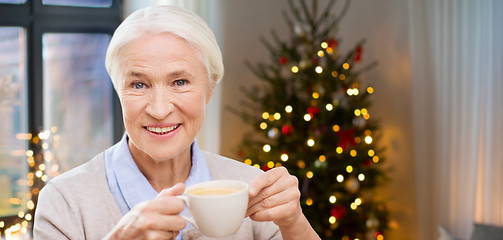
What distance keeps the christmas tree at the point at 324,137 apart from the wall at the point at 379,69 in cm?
51

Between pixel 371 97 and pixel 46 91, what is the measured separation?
242 cm

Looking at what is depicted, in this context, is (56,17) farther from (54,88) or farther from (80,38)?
(54,88)

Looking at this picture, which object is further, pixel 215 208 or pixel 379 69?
pixel 379 69

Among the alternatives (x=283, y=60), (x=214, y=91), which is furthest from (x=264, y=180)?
(x=214, y=91)

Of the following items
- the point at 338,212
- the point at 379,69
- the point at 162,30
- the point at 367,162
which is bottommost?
the point at 338,212

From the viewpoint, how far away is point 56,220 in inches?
44.6

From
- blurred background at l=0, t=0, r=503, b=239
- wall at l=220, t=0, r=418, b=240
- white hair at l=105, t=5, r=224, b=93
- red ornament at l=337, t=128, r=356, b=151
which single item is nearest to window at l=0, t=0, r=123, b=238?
blurred background at l=0, t=0, r=503, b=239

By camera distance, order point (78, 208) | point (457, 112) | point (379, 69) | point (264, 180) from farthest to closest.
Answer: point (379, 69), point (457, 112), point (78, 208), point (264, 180)

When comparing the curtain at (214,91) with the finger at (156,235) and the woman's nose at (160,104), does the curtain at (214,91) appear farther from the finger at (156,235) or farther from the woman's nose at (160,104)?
the finger at (156,235)

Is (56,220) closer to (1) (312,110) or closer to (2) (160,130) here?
(2) (160,130)

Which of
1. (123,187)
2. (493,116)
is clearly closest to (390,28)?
(493,116)

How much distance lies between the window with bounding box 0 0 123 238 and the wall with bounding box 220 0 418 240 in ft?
2.82

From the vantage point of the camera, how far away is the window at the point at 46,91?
3436 millimetres

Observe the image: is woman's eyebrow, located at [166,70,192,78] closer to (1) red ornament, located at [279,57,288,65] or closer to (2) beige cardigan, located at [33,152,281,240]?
(2) beige cardigan, located at [33,152,281,240]
